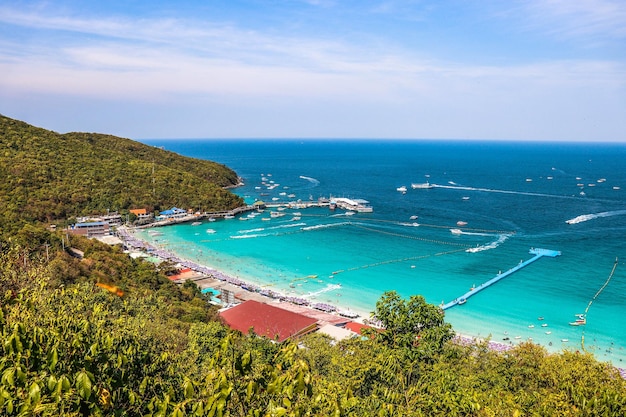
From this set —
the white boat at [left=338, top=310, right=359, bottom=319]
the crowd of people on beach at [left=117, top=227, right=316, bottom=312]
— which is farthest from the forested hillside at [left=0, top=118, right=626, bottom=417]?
the white boat at [left=338, top=310, right=359, bottom=319]

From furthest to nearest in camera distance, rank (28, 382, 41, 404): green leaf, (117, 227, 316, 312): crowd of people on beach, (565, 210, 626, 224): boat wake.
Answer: (565, 210, 626, 224): boat wake, (117, 227, 316, 312): crowd of people on beach, (28, 382, 41, 404): green leaf

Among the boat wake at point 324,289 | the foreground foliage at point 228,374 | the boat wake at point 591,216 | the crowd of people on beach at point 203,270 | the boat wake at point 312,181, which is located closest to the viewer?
the foreground foliage at point 228,374

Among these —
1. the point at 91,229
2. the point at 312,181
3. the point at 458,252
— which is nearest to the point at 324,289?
the point at 458,252

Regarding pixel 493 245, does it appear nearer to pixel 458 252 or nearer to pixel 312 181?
pixel 458 252

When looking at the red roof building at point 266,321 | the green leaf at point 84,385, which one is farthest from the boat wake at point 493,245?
the green leaf at point 84,385

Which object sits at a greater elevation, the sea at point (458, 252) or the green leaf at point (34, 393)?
the green leaf at point (34, 393)

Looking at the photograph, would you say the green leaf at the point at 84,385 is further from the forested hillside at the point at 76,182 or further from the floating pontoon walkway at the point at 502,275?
the forested hillside at the point at 76,182

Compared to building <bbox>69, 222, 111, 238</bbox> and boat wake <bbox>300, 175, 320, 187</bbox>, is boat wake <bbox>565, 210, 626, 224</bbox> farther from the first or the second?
building <bbox>69, 222, 111, 238</bbox>
